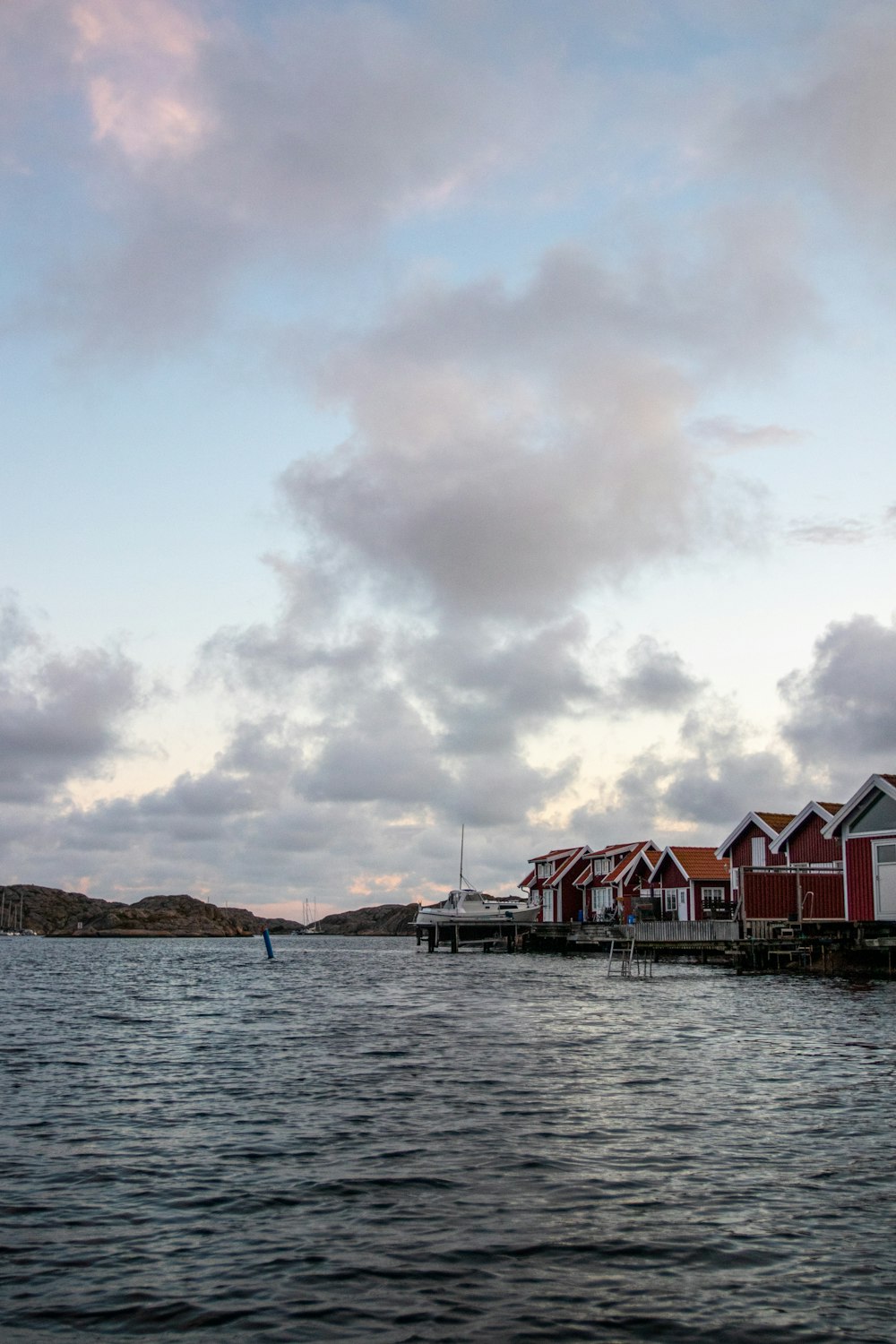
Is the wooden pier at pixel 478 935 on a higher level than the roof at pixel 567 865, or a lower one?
lower

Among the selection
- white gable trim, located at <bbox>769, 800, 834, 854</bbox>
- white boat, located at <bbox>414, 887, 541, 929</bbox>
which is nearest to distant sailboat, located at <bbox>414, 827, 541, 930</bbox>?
white boat, located at <bbox>414, 887, 541, 929</bbox>

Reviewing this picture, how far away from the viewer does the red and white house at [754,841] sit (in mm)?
64875

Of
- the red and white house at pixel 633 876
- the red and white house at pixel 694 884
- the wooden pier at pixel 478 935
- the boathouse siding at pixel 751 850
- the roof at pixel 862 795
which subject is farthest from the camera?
the wooden pier at pixel 478 935

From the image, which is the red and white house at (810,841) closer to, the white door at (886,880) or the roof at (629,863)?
Result: the white door at (886,880)

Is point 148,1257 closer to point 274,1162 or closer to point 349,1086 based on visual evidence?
point 274,1162

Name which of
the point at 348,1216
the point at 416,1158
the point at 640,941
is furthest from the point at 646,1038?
the point at 640,941

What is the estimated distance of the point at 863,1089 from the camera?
1923 centimetres

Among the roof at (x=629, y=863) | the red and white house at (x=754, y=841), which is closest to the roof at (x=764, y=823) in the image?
the red and white house at (x=754, y=841)

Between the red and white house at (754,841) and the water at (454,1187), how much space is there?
37.8 m

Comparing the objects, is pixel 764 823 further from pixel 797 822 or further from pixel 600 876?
pixel 600 876

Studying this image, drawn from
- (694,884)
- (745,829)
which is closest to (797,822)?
(745,829)

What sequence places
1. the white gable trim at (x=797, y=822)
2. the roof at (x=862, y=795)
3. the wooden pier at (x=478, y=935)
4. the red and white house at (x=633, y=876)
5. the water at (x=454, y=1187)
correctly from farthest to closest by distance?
the wooden pier at (x=478, y=935), the red and white house at (x=633, y=876), the white gable trim at (x=797, y=822), the roof at (x=862, y=795), the water at (x=454, y=1187)

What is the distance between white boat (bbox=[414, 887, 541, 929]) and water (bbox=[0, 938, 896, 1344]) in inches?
2504

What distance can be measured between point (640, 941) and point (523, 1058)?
138 ft
